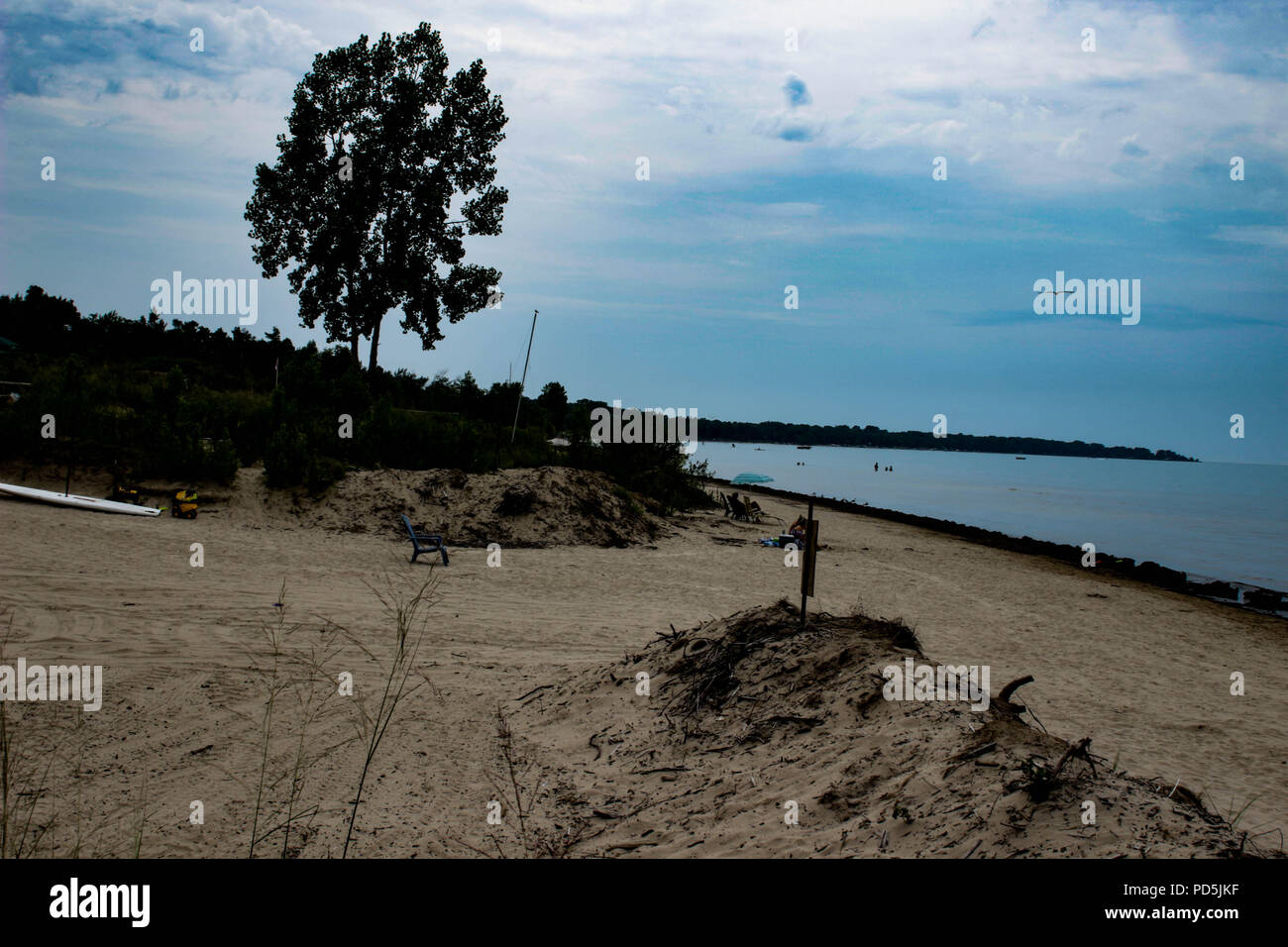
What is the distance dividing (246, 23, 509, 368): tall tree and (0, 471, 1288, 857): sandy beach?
15492 millimetres

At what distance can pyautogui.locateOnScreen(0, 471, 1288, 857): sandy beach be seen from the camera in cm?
472

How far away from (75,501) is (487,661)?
40.5ft

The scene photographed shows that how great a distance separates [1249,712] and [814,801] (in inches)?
309

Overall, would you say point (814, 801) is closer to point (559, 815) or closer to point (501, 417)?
point (559, 815)

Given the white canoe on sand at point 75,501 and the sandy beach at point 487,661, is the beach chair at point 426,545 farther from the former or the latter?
the white canoe on sand at point 75,501

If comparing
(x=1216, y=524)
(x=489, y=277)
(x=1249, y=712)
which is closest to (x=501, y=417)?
(x=489, y=277)

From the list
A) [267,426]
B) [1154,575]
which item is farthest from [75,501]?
[1154,575]

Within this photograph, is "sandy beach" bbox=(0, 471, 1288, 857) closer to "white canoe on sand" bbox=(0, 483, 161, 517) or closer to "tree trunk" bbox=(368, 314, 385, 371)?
"white canoe on sand" bbox=(0, 483, 161, 517)

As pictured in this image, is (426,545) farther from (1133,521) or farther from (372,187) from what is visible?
(1133,521)

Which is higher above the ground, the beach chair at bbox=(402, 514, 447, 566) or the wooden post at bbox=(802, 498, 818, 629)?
the wooden post at bbox=(802, 498, 818, 629)

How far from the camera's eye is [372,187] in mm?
32625

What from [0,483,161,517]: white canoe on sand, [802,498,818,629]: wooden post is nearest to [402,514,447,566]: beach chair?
[0,483,161,517]: white canoe on sand

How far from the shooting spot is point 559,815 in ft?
16.2
